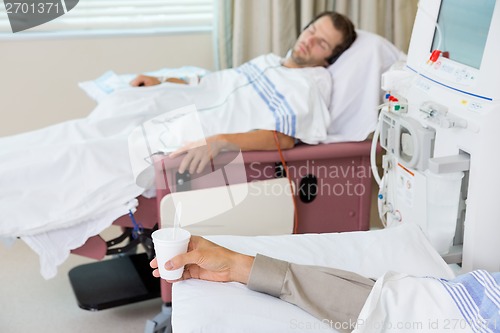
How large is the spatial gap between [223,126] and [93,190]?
0.53m

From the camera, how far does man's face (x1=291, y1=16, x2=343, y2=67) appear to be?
249 cm

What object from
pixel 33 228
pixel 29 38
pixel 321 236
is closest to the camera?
pixel 321 236

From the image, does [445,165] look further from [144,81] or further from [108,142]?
[144,81]

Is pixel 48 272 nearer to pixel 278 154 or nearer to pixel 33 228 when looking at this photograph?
pixel 33 228

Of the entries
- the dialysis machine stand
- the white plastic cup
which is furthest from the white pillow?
the white plastic cup

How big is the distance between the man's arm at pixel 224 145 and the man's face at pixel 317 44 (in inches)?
20.0

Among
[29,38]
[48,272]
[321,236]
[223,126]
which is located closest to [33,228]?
[48,272]

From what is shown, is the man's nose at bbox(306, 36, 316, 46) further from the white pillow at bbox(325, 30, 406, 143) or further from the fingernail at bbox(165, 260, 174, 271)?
the fingernail at bbox(165, 260, 174, 271)

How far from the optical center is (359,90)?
2277 millimetres

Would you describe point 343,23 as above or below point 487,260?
above

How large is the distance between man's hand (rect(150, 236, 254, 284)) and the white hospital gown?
624mm

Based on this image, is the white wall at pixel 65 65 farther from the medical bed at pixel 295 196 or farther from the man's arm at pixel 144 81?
the medical bed at pixel 295 196

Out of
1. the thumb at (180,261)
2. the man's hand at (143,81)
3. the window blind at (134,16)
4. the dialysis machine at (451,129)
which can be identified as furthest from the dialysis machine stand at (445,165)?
the window blind at (134,16)

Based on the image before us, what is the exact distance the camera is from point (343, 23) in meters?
2.48
